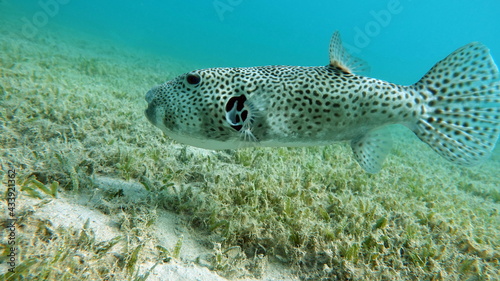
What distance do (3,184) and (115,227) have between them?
112 cm

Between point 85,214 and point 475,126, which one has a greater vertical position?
point 475,126

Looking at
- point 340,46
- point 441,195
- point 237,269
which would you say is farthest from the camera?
point 441,195

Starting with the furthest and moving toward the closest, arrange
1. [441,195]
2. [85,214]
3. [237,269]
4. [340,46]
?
[441,195]
[340,46]
[85,214]
[237,269]

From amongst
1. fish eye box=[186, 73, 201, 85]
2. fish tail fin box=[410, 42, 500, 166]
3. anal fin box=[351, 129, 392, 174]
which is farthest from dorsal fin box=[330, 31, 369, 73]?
fish eye box=[186, 73, 201, 85]

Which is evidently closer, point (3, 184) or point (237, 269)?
point (237, 269)

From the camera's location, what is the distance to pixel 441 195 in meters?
4.30

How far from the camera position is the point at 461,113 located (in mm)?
2717

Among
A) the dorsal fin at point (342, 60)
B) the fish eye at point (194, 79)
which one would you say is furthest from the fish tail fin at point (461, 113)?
the fish eye at point (194, 79)

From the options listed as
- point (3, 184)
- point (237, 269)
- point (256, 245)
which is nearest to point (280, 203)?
point (256, 245)

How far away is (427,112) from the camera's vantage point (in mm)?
A: 2715

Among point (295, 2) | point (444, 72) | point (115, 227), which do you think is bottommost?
point (115, 227)

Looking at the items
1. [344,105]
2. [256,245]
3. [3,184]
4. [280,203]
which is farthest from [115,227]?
[344,105]

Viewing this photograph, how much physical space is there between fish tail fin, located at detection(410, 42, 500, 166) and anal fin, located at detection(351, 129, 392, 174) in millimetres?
343

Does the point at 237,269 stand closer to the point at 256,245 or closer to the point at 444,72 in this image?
the point at 256,245
